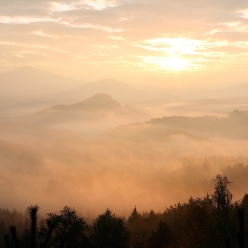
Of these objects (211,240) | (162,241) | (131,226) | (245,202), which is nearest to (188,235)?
(211,240)

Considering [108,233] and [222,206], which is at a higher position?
[222,206]

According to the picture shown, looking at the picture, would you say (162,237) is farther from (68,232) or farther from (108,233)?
(68,232)

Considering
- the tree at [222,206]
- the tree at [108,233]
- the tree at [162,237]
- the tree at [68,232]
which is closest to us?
the tree at [222,206]

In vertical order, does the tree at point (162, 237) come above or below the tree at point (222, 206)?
below

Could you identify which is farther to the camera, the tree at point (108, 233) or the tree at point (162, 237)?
the tree at point (162, 237)

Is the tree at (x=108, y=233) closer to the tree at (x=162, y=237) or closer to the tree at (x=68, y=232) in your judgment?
the tree at (x=68, y=232)

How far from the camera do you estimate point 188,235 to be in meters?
47.3

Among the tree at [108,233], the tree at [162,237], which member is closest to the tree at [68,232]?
the tree at [108,233]

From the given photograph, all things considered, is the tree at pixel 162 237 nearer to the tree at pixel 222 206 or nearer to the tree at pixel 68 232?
the tree at pixel 68 232

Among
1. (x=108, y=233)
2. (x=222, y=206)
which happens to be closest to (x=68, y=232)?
(x=108, y=233)

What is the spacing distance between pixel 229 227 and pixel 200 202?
21.5 feet

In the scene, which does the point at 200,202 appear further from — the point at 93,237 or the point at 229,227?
the point at 93,237

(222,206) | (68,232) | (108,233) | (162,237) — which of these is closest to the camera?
(222,206)

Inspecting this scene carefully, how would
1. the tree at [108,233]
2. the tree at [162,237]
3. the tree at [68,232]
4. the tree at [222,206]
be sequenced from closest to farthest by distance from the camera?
the tree at [222,206] < the tree at [68,232] < the tree at [108,233] < the tree at [162,237]
